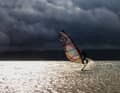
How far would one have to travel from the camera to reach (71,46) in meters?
84.3

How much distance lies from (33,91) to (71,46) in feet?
33.8

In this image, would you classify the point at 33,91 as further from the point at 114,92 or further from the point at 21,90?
the point at 114,92

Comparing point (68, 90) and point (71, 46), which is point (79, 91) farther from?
point (71, 46)

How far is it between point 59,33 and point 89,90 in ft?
34.5

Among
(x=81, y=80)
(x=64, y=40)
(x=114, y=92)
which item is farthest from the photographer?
(x=81, y=80)

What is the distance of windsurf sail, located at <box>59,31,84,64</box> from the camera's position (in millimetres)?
81506

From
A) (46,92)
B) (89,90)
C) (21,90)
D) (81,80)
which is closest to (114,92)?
(89,90)

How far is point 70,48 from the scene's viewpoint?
84.7 meters


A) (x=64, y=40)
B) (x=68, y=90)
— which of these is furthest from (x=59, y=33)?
(x=68, y=90)

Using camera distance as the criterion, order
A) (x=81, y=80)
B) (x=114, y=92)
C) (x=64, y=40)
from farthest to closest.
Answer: (x=81, y=80) → (x=64, y=40) → (x=114, y=92)

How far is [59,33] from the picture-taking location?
78.7 meters

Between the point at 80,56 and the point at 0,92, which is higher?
the point at 80,56

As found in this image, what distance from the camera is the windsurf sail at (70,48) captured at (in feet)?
267

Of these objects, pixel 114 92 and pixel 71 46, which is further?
pixel 71 46
